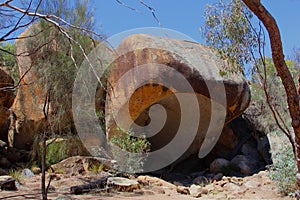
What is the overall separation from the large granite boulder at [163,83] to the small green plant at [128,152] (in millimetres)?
583

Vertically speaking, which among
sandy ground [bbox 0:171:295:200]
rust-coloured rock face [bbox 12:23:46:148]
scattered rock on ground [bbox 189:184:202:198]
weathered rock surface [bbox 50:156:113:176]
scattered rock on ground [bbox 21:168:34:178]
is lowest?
scattered rock on ground [bbox 189:184:202:198]

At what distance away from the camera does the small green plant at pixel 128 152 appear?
8.47 m

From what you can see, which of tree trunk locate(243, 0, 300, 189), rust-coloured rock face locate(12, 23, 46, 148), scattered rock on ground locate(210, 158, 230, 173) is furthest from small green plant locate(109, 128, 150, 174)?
tree trunk locate(243, 0, 300, 189)

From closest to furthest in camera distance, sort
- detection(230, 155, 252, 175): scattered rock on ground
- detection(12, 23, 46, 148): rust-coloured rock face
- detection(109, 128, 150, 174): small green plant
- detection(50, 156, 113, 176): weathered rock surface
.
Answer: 1. detection(109, 128, 150, 174): small green plant
2. detection(50, 156, 113, 176): weathered rock surface
3. detection(12, 23, 46, 148): rust-coloured rock face
4. detection(230, 155, 252, 175): scattered rock on ground

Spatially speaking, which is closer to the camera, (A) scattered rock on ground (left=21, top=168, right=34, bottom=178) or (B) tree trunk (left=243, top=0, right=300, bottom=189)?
(B) tree trunk (left=243, top=0, right=300, bottom=189)

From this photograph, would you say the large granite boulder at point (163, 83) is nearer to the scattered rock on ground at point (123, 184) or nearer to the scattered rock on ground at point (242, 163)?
the scattered rock on ground at point (242, 163)

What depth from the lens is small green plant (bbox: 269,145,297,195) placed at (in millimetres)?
6813

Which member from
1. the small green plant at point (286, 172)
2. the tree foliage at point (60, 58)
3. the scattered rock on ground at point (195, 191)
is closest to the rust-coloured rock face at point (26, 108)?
the tree foliage at point (60, 58)

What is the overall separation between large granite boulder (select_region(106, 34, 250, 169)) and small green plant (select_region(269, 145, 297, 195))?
94.7 inches

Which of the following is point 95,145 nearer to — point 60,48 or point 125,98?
point 125,98

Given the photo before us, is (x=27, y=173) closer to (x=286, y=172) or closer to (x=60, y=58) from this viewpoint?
(x=60, y=58)

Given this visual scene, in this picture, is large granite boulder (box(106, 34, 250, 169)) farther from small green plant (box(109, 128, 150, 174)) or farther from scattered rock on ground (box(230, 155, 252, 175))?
scattered rock on ground (box(230, 155, 252, 175))

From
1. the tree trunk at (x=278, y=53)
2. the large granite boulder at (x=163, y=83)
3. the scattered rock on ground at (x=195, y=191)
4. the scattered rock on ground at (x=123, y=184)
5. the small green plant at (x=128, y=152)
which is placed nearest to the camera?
the tree trunk at (x=278, y=53)

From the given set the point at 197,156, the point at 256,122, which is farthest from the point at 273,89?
the point at 197,156
